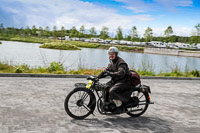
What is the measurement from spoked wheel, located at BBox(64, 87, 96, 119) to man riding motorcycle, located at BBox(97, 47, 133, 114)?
41cm

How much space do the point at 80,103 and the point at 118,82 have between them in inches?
41.0

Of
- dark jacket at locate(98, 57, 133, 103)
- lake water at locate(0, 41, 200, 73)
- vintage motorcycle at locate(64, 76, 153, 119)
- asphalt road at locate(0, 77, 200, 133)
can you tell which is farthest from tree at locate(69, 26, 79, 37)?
dark jacket at locate(98, 57, 133, 103)

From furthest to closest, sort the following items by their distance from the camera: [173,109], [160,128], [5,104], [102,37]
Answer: [102,37], [173,109], [5,104], [160,128]

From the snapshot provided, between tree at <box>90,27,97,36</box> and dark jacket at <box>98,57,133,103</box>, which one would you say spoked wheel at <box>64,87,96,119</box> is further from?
tree at <box>90,27,97,36</box>

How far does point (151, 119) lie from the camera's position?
5789mm

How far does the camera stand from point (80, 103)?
545 cm

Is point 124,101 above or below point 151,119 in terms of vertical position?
Answer: above

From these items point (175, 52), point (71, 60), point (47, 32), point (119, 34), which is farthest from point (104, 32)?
point (71, 60)

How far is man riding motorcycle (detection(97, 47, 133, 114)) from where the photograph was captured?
17.1 feet

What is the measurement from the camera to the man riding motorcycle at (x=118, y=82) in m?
5.22

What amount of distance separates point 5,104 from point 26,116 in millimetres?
1293

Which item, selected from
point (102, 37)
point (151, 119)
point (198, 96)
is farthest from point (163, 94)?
point (102, 37)

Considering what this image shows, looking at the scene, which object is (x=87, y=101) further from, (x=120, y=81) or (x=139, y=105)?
(x=139, y=105)

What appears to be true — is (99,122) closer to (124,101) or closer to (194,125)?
(124,101)
